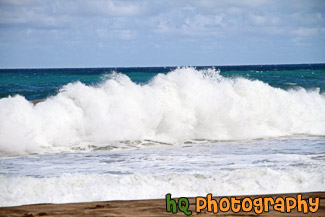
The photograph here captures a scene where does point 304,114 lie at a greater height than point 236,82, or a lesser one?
lesser

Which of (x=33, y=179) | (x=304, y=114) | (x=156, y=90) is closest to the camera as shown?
(x=33, y=179)

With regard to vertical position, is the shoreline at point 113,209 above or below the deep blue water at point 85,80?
below

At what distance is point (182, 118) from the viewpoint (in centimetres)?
1370

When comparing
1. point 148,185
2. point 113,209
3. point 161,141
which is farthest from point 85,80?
point 113,209

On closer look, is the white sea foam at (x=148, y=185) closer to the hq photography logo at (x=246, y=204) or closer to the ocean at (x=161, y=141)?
the ocean at (x=161, y=141)

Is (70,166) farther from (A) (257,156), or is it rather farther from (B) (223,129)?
(B) (223,129)

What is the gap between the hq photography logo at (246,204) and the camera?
16.5 feet

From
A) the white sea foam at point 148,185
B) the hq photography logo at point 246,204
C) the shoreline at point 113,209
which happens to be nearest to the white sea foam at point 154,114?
the white sea foam at point 148,185

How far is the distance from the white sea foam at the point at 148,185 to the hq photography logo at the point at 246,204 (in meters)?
0.63

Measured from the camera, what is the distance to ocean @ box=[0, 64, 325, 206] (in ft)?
21.3

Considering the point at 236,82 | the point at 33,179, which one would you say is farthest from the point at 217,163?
the point at 236,82

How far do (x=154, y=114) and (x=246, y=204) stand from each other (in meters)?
8.42

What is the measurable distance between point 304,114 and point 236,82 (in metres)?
2.79

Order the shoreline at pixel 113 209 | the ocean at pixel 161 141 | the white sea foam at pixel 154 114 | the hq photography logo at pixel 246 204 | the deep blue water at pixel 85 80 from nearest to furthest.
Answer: the shoreline at pixel 113 209
the hq photography logo at pixel 246 204
the ocean at pixel 161 141
the white sea foam at pixel 154 114
the deep blue water at pixel 85 80
